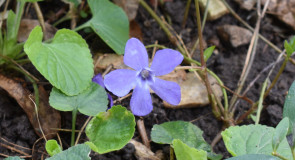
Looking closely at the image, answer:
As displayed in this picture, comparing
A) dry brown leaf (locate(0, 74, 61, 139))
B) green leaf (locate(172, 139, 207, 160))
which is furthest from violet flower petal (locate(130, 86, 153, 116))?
dry brown leaf (locate(0, 74, 61, 139))

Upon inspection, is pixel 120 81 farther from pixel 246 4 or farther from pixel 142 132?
pixel 246 4

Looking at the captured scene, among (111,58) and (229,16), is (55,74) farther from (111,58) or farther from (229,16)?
(229,16)

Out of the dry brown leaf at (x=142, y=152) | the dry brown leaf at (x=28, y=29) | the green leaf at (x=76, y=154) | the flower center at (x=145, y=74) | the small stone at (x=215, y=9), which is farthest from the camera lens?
the small stone at (x=215, y=9)

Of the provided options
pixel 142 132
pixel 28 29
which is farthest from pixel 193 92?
pixel 28 29

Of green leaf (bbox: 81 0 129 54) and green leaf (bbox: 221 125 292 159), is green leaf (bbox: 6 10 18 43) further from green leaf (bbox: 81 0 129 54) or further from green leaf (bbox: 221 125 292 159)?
green leaf (bbox: 221 125 292 159)

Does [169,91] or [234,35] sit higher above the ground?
[169,91]

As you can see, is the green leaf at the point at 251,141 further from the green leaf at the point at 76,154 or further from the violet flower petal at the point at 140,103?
the green leaf at the point at 76,154

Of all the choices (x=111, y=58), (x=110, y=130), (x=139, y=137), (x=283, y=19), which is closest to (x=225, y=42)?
(x=283, y=19)

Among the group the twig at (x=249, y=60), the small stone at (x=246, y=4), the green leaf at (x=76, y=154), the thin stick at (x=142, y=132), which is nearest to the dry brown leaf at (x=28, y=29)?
the thin stick at (x=142, y=132)
